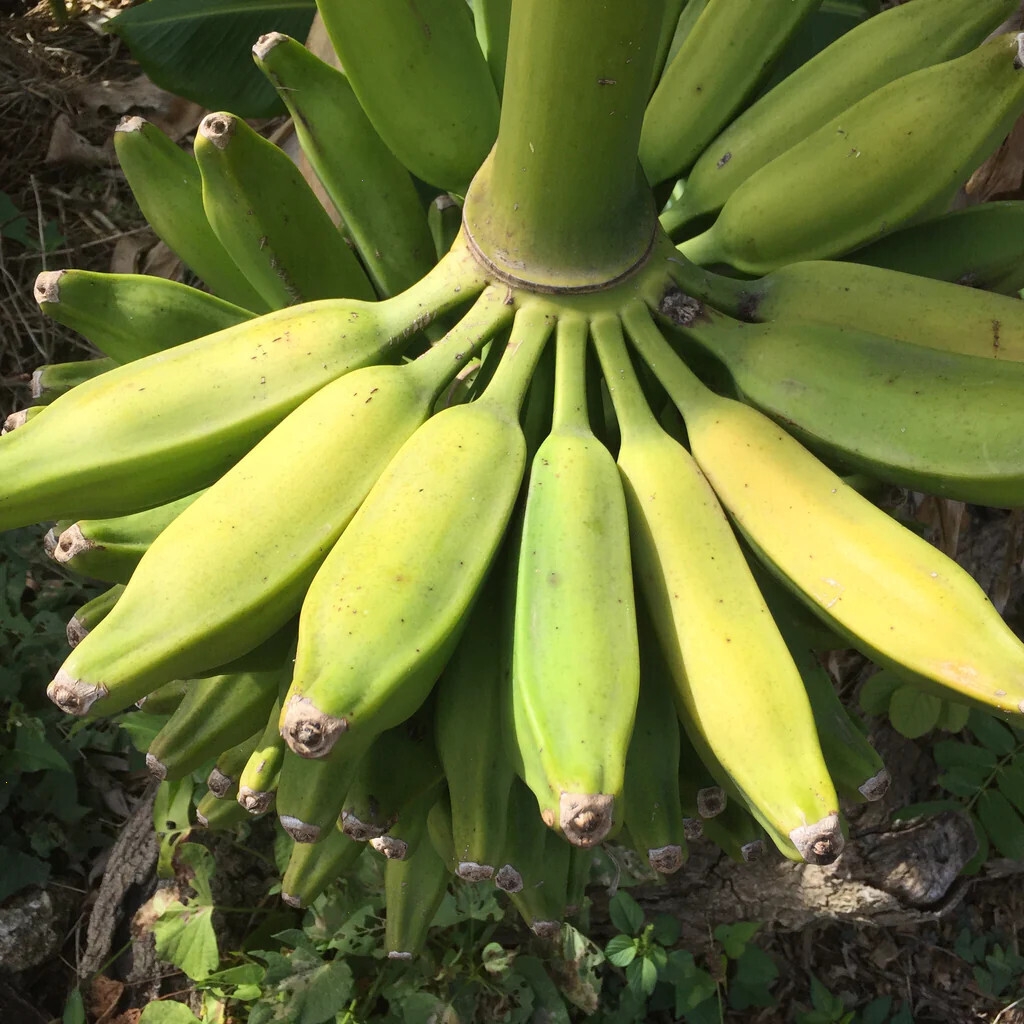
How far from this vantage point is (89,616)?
39.4 inches

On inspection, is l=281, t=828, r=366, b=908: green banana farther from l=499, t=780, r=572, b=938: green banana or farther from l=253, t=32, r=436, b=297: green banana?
l=253, t=32, r=436, b=297: green banana

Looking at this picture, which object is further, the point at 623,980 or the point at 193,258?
the point at 623,980

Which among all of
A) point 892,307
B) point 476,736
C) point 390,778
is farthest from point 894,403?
point 390,778

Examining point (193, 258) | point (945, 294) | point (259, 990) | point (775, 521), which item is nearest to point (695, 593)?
point (775, 521)

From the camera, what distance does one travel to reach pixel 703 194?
3.27ft

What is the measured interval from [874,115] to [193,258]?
31.0 inches

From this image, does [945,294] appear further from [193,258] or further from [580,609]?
[193,258]

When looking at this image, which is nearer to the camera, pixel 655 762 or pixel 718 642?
pixel 718 642

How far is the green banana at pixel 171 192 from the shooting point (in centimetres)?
102

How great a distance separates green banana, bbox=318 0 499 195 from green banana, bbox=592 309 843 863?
11.4 inches

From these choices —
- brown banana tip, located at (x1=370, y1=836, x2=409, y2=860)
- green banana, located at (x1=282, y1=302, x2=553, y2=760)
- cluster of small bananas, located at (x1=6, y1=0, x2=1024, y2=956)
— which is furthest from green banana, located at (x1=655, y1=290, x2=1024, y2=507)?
brown banana tip, located at (x1=370, y1=836, x2=409, y2=860)

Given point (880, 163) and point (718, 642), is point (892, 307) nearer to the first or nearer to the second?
point (880, 163)

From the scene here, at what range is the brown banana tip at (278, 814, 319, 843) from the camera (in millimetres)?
834

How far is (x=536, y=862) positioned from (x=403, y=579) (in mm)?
474
